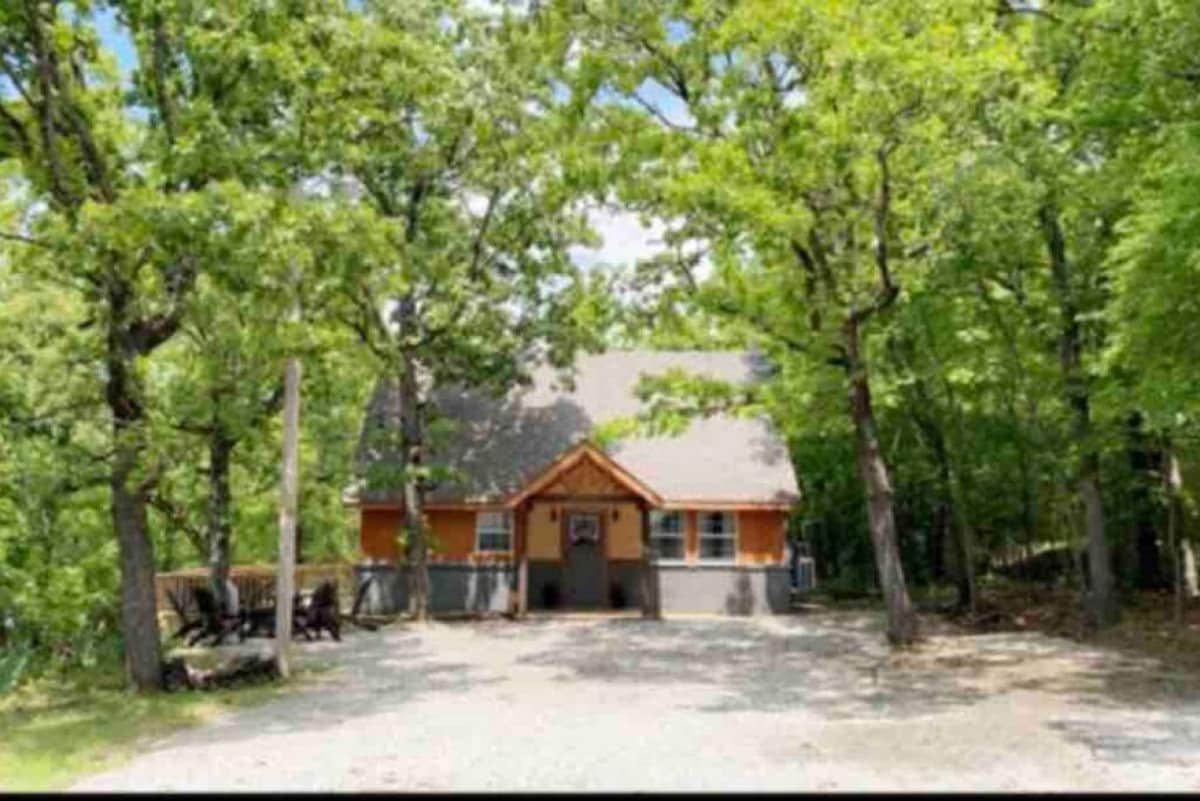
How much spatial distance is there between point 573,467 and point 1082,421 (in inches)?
380

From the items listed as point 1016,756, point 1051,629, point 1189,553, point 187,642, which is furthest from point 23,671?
point 1189,553

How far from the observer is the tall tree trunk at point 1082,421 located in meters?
17.2

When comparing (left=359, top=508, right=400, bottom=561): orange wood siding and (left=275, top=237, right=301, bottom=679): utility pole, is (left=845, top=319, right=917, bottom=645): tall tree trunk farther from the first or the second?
(left=359, top=508, right=400, bottom=561): orange wood siding

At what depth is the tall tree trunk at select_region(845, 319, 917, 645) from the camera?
1598 cm

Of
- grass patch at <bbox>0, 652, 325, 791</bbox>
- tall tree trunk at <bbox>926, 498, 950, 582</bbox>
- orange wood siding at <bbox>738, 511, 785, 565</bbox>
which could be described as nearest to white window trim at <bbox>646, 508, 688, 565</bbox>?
orange wood siding at <bbox>738, 511, 785, 565</bbox>

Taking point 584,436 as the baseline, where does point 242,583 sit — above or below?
below

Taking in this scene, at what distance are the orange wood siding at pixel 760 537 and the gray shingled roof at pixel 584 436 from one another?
488 mm

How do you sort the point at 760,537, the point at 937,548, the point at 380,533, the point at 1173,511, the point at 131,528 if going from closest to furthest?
the point at 131,528
the point at 1173,511
the point at 760,537
the point at 380,533
the point at 937,548

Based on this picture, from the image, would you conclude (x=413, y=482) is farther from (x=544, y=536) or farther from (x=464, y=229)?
(x=464, y=229)

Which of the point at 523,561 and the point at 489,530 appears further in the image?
the point at 489,530

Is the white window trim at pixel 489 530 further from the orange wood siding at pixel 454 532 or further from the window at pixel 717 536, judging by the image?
the window at pixel 717 536

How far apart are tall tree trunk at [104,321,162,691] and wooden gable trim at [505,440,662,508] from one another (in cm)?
Answer: 999

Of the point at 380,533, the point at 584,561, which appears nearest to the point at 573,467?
the point at 584,561

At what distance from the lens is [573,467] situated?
2236 cm
